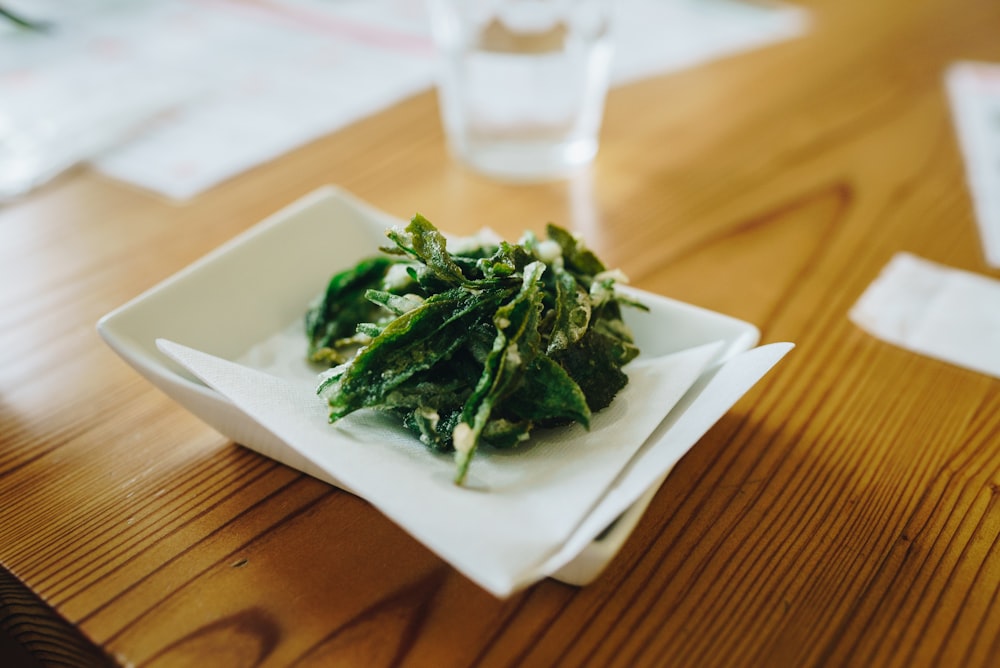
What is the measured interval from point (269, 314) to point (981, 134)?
1.50 meters

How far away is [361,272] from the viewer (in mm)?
1002

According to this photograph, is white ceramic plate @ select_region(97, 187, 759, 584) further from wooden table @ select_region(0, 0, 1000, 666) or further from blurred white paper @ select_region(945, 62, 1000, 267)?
blurred white paper @ select_region(945, 62, 1000, 267)

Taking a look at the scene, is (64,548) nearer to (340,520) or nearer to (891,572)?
(340,520)

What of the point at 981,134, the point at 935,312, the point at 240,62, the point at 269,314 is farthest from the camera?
the point at 240,62

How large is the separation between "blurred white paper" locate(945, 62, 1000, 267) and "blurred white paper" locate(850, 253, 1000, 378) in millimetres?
114

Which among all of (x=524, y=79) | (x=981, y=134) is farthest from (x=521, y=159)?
(x=981, y=134)

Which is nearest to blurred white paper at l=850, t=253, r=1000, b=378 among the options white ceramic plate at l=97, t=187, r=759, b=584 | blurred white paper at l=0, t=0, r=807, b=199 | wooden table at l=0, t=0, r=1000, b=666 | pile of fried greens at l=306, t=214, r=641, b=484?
wooden table at l=0, t=0, r=1000, b=666

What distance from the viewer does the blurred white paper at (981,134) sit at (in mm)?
1396

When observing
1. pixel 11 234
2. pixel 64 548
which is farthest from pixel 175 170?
pixel 64 548

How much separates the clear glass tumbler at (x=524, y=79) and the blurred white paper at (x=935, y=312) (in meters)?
0.62

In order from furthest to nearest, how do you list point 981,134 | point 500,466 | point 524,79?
1. point 981,134
2. point 524,79
3. point 500,466

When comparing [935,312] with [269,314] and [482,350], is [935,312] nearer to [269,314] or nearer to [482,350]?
[482,350]

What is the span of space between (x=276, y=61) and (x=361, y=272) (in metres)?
1.25

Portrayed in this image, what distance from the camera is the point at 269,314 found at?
1.04m
